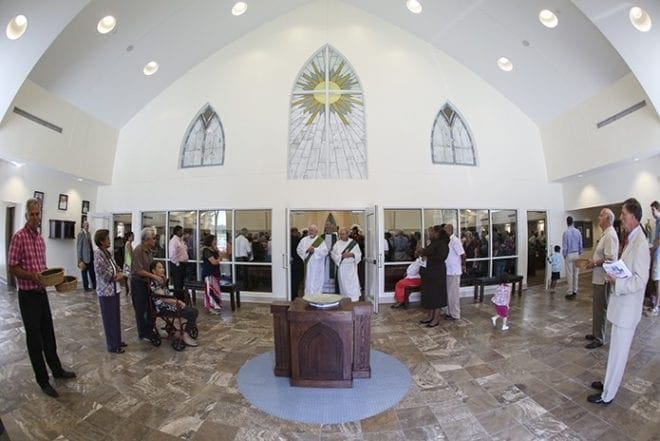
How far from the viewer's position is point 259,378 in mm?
3205

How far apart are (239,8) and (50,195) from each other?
6.32 meters

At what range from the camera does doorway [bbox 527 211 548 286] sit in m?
7.76

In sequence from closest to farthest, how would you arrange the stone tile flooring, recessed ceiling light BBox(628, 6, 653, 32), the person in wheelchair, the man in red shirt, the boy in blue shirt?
the stone tile flooring < the man in red shirt < the person in wheelchair < recessed ceiling light BBox(628, 6, 653, 32) < the boy in blue shirt

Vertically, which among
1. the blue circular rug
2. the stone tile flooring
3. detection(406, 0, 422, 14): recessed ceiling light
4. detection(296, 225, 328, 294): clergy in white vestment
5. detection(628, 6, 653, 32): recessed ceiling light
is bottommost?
the blue circular rug

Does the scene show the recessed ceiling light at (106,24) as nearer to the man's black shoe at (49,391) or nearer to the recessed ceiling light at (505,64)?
the man's black shoe at (49,391)

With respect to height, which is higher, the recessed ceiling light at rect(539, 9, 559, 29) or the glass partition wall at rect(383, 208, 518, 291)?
the recessed ceiling light at rect(539, 9, 559, 29)

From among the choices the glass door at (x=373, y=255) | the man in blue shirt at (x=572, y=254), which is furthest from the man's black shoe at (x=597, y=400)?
the man in blue shirt at (x=572, y=254)

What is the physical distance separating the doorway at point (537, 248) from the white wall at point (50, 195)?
1113 cm

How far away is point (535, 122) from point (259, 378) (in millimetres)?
8508

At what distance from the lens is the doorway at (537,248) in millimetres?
7764

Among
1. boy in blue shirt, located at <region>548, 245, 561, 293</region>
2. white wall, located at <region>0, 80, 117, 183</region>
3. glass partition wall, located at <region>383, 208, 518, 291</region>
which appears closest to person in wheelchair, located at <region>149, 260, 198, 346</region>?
glass partition wall, located at <region>383, 208, 518, 291</region>

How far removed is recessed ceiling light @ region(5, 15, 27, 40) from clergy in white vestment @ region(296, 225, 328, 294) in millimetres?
5217

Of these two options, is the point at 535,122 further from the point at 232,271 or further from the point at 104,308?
the point at 104,308

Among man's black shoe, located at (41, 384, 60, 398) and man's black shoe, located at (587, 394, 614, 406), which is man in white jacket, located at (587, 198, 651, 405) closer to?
man's black shoe, located at (587, 394, 614, 406)
